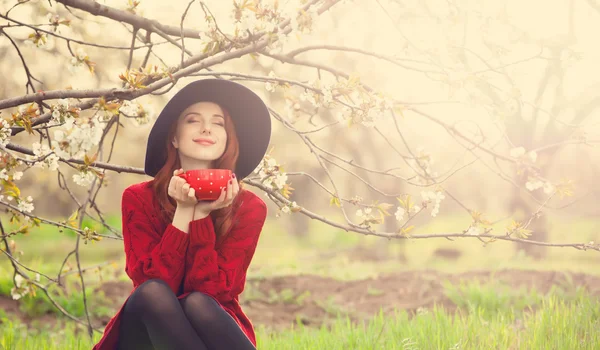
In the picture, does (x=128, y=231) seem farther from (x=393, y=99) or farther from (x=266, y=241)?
(x=266, y=241)

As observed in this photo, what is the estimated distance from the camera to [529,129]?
28.1 feet

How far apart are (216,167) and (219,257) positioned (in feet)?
1.36

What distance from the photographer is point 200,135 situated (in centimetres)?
257

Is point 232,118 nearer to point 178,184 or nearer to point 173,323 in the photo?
point 178,184

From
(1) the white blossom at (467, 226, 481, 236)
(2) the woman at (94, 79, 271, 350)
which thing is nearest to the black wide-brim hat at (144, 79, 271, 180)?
(2) the woman at (94, 79, 271, 350)

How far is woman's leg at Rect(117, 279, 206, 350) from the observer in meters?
2.29

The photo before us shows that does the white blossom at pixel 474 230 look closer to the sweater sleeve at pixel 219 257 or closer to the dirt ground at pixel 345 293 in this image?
the sweater sleeve at pixel 219 257

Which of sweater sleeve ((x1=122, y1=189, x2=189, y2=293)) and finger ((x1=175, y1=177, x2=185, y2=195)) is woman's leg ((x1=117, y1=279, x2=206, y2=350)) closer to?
sweater sleeve ((x1=122, y1=189, x2=189, y2=293))

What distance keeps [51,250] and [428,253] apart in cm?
964

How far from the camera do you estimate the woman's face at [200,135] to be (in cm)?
256

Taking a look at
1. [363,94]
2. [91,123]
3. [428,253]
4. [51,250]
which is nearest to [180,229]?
[91,123]

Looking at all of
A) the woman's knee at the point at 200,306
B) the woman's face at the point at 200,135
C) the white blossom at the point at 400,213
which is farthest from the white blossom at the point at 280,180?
the woman's knee at the point at 200,306

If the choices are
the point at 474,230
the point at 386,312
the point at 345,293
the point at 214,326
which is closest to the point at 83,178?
the point at 214,326

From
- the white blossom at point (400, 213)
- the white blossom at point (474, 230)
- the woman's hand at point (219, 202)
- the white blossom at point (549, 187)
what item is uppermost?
the white blossom at point (549, 187)
